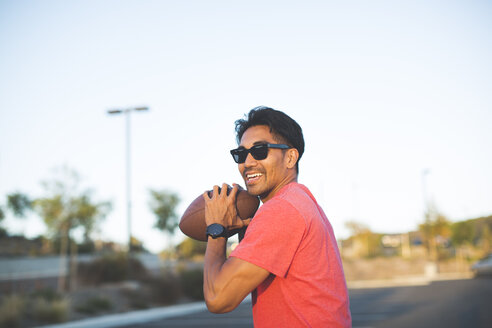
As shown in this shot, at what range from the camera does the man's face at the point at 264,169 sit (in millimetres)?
2195

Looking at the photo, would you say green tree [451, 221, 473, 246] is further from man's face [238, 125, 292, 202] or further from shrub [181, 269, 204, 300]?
man's face [238, 125, 292, 202]

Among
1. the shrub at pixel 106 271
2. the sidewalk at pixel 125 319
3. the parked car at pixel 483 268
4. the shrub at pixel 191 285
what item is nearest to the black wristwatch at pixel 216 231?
the sidewalk at pixel 125 319

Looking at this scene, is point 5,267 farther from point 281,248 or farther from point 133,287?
point 281,248

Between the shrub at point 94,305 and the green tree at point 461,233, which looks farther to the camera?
the green tree at point 461,233

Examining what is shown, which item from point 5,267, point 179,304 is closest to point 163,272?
point 179,304

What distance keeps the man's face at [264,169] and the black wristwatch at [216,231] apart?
0.90 feet

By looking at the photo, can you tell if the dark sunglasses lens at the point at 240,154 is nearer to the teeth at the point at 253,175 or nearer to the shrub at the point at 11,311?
the teeth at the point at 253,175

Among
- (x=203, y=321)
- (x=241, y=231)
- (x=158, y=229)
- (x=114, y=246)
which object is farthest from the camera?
(x=114, y=246)

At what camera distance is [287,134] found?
7.41 ft

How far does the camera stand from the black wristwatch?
201 cm

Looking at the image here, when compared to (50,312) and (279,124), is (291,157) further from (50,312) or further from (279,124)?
(50,312)

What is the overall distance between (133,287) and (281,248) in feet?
58.5

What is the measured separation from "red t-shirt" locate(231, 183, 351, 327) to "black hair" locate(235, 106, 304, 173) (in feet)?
1.40

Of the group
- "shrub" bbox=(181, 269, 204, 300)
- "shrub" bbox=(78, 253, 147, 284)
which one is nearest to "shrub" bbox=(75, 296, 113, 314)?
"shrub" bbox=(78, 253, 147, 284)
